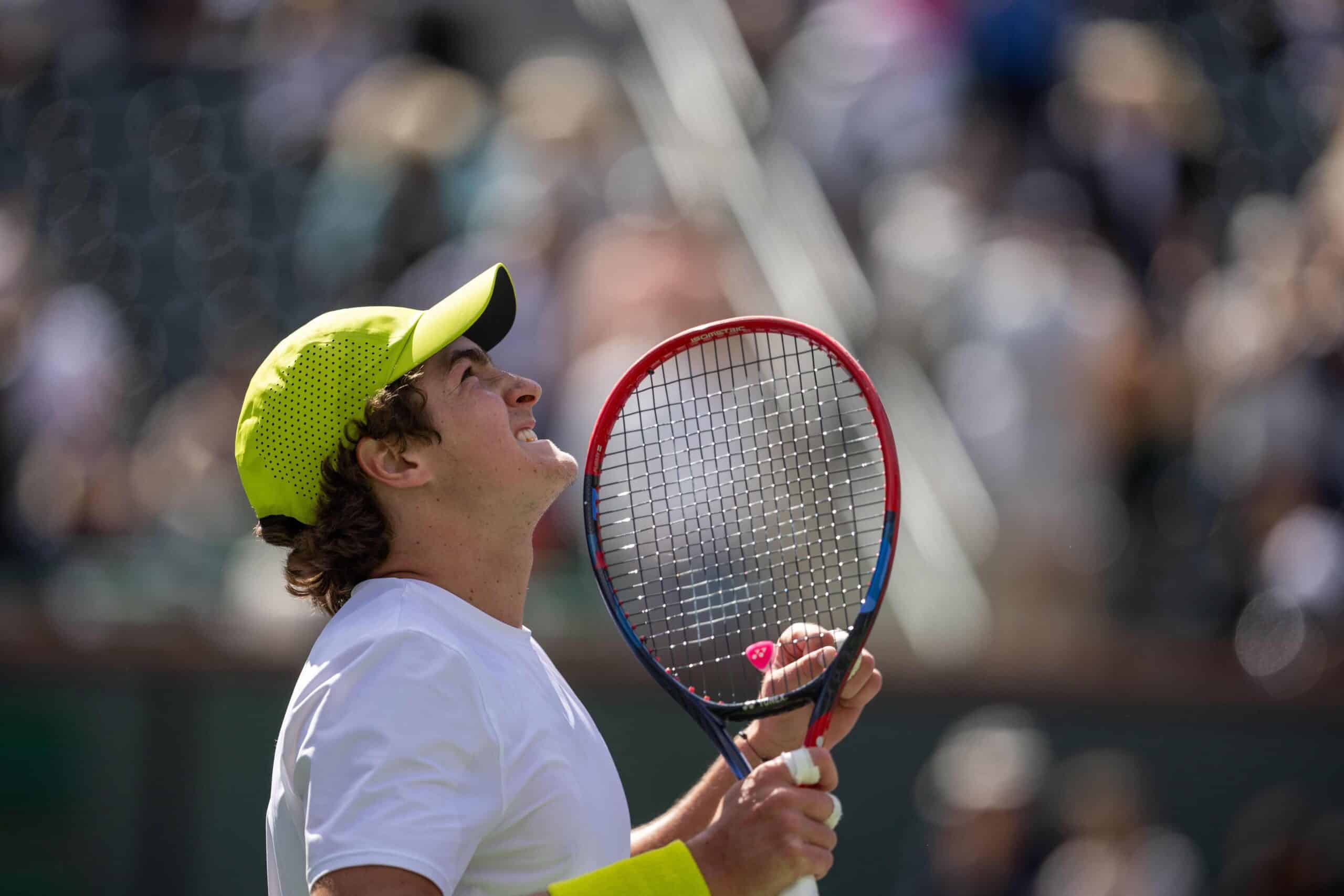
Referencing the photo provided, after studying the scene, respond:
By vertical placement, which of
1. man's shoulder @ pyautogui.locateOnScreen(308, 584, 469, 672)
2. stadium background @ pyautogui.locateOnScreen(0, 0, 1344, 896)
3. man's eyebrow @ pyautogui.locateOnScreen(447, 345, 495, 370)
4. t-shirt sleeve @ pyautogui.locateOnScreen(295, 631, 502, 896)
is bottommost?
stadium background @ pyautogui.locateOnScreen(0, 0, 1344, 896)

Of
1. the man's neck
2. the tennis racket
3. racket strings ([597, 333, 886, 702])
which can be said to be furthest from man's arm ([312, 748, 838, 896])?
racket strings ([597, 333, 886, 702])

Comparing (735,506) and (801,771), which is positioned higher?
(801,771)

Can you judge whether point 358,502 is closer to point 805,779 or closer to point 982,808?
point 805,779

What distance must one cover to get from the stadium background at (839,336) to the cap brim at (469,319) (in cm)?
290

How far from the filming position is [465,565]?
2.59 meters

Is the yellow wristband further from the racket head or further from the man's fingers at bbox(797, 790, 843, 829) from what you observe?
the racket head

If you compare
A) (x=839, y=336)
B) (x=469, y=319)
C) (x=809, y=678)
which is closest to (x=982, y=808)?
(x=839, y=336)

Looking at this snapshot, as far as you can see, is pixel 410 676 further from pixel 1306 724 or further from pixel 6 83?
pixel 6 83

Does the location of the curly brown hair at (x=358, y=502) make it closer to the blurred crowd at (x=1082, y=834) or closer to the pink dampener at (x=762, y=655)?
the pink dampener at (x=762, y=655)

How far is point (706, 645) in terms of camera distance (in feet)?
16.9

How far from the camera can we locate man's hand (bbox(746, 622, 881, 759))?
8.77 ft

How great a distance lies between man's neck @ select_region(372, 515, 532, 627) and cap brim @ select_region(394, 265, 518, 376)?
0.82 feet

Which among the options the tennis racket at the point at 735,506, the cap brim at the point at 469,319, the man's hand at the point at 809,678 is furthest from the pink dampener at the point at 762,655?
the cap brim at the point at 469,319

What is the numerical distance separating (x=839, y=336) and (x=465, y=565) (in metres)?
3.82
